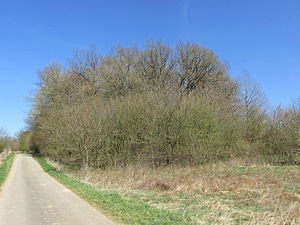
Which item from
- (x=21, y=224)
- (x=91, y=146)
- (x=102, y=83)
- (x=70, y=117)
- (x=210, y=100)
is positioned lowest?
(x=21, y=224)

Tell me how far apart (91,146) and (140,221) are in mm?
17444

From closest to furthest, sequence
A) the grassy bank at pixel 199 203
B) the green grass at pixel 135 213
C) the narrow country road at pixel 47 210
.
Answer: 1. the green grass at pixel 135 213
2. the grassy bank at pixel 199 203
3. the narrow country road at pixel 47 210

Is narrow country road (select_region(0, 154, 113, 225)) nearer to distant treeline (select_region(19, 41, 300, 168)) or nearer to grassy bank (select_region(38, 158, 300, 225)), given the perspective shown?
grassy bank (select_region(38, 158, 300, 225))

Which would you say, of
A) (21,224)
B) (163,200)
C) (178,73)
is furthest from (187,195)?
(178,73)

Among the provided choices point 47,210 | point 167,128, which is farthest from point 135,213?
point 167,128

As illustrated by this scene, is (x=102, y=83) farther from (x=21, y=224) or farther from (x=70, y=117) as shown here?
(x=21, y=224)

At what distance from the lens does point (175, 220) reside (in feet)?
26.2

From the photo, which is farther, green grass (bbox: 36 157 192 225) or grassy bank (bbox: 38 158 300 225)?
grassy bank (bbox: 38 158 300 225)

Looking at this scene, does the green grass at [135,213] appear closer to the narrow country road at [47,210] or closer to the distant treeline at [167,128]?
the narrow country road at [47,210]

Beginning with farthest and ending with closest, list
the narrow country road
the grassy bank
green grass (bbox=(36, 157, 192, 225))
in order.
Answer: the narrow country road, the grassy bank, green grass (bbox=(36, 157, 192, 225))

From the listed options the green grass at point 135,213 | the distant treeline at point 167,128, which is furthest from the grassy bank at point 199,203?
the distant treeline at point 167,128

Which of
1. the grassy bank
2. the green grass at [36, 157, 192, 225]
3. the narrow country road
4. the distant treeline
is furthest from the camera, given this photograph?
the distant treeline

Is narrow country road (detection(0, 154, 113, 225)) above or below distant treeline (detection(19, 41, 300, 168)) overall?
below

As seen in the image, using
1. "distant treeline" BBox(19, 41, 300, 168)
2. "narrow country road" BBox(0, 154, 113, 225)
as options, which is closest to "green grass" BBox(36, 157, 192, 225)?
"narrow country road" BBox(0, 154, 113, 225)
